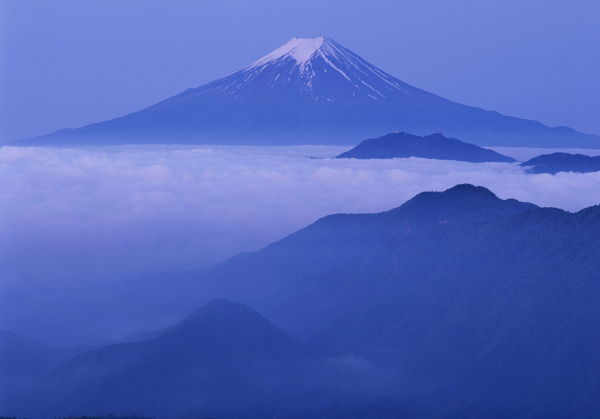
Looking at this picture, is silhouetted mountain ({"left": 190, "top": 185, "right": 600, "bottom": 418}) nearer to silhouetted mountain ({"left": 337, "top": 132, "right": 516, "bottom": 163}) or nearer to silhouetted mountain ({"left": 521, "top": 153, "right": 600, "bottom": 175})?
silhouetted mountain ({"left": 521, "top": 153, "right": 600, "bottom": 175})

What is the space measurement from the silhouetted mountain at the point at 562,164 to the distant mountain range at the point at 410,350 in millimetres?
62587

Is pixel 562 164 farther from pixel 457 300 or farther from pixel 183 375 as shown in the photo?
pixel 183 375

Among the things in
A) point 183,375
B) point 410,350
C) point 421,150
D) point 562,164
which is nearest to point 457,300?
point 410,350

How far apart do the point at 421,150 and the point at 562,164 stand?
4256 centimetres

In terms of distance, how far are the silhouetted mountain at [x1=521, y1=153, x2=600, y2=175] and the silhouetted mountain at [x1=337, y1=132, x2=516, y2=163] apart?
25.8 meters

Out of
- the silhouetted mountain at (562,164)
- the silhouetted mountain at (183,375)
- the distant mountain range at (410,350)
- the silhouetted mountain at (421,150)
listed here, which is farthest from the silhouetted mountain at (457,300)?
the silhouetted mountain at (421,150)

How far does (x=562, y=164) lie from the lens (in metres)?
158

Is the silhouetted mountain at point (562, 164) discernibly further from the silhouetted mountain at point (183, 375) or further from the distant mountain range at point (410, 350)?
the silhouetted mountain at point (183, 375)

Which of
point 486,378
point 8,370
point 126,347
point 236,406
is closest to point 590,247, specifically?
point 486,378

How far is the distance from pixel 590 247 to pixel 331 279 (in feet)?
128

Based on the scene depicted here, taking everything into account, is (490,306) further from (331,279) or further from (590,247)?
(331,279)

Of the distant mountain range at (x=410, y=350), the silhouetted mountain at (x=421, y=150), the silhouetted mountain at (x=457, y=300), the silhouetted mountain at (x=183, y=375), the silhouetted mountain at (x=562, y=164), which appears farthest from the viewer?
the silhouetted mountain at (x=421, y=150)

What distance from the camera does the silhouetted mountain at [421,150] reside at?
19000cm

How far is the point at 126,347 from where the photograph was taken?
76438 millimetres
